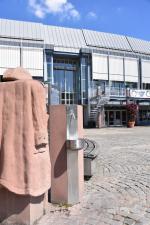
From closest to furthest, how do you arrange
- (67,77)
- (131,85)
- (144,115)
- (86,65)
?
1. (86,65)
2. (67,77)
3. (131,85)
4. (144,115)

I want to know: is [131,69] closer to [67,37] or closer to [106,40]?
[106,40]

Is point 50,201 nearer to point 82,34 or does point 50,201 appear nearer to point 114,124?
point 114,124

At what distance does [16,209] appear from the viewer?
4.37 meters

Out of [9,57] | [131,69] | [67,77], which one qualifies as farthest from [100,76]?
[9,57]

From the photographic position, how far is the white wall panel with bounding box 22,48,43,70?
4128 centimetres

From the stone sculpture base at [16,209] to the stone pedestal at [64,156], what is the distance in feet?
2.87

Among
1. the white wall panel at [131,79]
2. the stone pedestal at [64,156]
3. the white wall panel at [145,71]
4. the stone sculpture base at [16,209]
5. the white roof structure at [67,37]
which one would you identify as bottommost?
the stone sculpture base at [16,209]

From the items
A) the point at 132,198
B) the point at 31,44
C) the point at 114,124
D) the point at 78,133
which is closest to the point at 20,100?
the point at 78,133

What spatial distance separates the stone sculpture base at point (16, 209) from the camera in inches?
171

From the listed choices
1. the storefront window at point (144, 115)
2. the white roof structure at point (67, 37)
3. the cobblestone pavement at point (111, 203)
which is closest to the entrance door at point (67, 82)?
the white roof structure at point (67, 37)

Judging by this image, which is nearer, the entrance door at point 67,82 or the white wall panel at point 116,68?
the entrance door at point 67,82

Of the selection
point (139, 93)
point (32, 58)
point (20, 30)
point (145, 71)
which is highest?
point (20, 30)

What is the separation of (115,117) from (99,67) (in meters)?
6.36

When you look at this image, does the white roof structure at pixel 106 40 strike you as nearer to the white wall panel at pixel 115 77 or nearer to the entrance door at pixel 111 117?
the white wall panel at pixel 115 77
